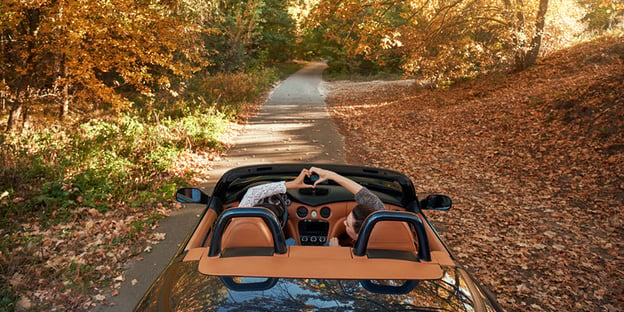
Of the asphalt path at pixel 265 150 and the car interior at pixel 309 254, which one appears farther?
the asphalt path at pixel 265 150

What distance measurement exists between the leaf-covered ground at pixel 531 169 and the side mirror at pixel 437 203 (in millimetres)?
1757

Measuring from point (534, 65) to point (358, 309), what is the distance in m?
18.6

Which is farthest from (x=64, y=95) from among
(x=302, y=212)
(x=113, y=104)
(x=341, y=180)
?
(x=341, y=180)

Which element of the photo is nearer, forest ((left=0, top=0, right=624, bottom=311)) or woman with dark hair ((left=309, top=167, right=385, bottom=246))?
woman with dark hair ((left=309, top=167, right=385, bottom=246))

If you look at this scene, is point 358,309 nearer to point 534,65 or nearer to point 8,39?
point 8,39

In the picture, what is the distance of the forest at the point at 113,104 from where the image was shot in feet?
16.4

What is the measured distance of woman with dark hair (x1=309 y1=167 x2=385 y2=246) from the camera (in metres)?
2.57

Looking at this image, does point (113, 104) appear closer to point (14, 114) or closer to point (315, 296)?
point (14, 114)

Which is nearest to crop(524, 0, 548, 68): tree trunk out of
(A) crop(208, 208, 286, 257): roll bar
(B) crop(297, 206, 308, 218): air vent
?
(B) crop(297, 206, 308, 218): air vent

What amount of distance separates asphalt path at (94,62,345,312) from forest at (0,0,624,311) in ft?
0.85

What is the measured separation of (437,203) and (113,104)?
8.75 metres

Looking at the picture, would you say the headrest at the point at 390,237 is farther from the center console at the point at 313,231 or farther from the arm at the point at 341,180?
the center console at the point at 313,231

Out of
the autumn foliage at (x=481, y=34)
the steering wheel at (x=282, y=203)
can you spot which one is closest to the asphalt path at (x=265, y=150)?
the steering wheel at (x=282, y=203)

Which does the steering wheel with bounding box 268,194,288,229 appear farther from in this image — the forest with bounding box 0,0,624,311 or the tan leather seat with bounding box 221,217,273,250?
the forest with bounding box 0,0,624,311
